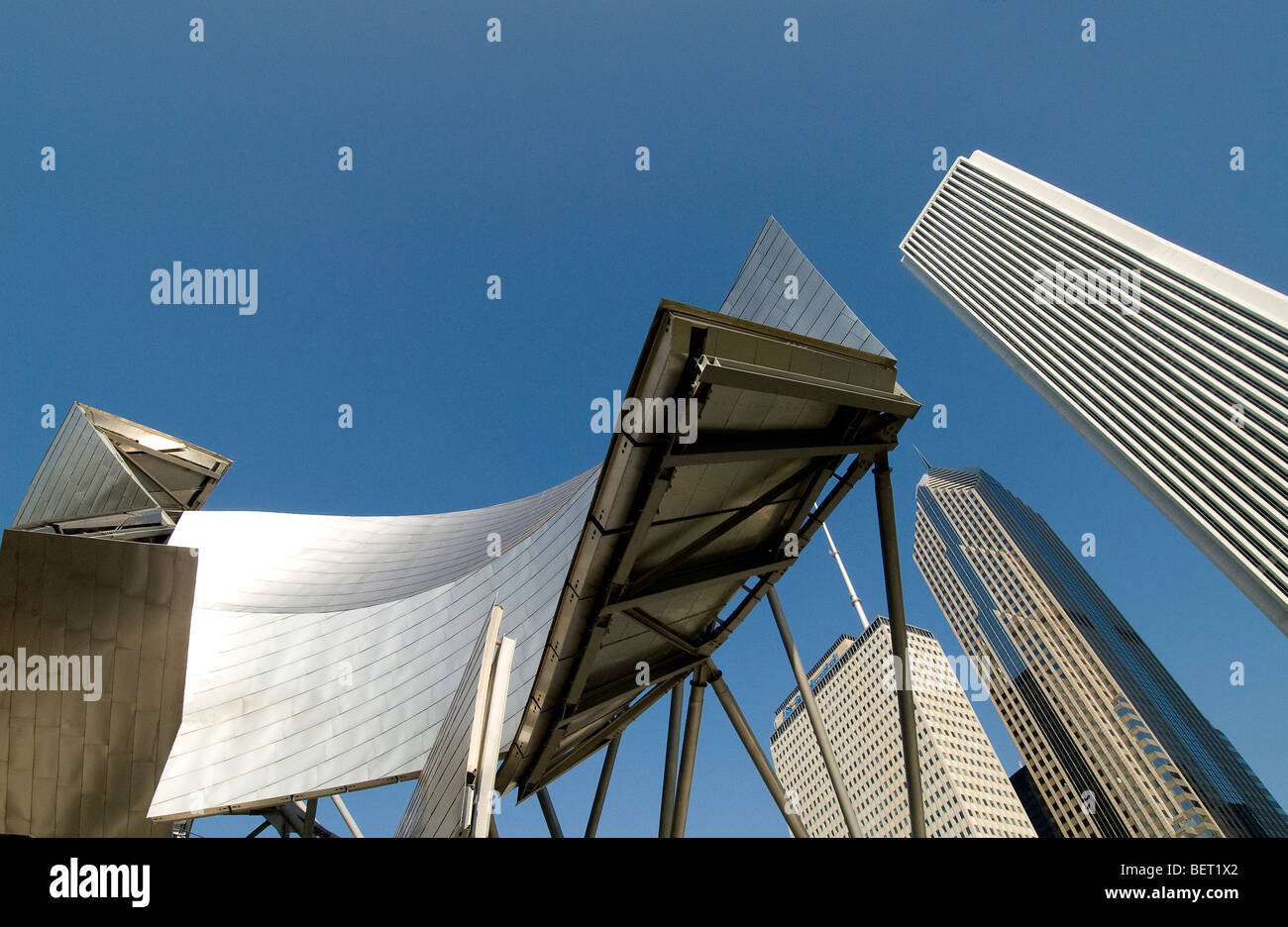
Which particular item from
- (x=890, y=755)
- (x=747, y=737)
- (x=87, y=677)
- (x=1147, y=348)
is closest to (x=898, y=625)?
(x=747, y=737)

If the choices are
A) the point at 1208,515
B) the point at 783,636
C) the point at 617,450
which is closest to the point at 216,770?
the point at 783,636

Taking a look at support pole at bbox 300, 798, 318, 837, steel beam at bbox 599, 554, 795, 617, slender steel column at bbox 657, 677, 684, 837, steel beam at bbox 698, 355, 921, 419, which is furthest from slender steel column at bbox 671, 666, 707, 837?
support pole at bbox 300, 798, 318, 837

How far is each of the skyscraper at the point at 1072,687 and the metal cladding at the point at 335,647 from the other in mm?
120626

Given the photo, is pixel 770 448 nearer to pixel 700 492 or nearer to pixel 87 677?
pixel 700 492

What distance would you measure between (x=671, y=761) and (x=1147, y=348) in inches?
2494

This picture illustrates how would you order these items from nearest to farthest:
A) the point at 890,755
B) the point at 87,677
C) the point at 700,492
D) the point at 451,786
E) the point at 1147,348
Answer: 1. the point at 87,677
2. the point at 451,786
3. the point at 700,492
4. the point at 1147,348
5. the point at 890,755

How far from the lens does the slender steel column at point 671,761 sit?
49.9 feet

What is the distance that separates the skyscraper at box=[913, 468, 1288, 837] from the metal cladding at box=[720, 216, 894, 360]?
12553cm

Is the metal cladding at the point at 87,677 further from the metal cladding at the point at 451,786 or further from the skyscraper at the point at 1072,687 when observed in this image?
the skyscraper at the point at 1072,687

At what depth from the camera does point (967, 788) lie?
12319cm

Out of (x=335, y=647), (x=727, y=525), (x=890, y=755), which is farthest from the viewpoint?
(x=890, y=755)

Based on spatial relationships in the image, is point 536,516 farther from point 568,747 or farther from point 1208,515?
point 1208,515

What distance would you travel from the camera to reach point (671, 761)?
1573 centimetres
